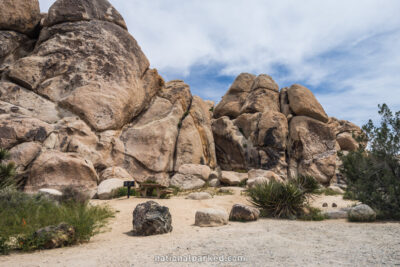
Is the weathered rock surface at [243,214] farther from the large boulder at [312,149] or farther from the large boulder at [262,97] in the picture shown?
the large boulder at [262,97]

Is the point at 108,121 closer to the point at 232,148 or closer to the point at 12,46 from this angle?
the point at 12,46

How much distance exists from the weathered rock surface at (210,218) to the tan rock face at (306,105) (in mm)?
20008

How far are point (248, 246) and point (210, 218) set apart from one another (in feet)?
8.53

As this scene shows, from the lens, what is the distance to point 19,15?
738 inches

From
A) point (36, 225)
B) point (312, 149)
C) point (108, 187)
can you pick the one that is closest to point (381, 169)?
point (36, 225)

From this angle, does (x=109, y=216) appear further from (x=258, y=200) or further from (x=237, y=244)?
(x=258, y=200)

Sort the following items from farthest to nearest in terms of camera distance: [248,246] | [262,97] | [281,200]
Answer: [262,97] → [281,200] → [248,246]

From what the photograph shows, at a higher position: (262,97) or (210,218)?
(262,97)

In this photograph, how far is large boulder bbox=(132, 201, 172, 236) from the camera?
6.56 m

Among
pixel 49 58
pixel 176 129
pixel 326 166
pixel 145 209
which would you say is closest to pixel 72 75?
pixel 49 58

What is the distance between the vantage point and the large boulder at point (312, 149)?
22.7 meters

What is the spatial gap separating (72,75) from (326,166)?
2115cm

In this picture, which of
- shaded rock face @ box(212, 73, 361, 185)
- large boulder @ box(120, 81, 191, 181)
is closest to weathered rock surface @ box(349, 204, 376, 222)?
large boulder @ box(120, 81, 191, 181)

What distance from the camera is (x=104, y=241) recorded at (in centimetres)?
594
